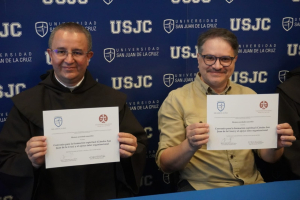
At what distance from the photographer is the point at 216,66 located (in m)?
2.24

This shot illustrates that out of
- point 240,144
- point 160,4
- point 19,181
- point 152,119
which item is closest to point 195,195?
point 240,144

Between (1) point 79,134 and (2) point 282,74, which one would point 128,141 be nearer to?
(1) point 79,134

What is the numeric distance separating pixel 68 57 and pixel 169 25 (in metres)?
1.16

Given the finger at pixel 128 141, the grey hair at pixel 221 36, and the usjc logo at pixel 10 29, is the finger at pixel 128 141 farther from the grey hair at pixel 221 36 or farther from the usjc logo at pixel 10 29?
the usjc logo at pixel 10 29

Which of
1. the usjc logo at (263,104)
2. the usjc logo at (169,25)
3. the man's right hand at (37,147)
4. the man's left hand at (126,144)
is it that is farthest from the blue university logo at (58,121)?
the usjc logo at (169,25)

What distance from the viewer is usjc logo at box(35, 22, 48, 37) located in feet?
8.67

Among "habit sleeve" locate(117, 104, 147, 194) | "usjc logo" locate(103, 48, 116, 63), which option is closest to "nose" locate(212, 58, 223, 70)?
"habit sleeve" locate(117, 104, 147, 194)

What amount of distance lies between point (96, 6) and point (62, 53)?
0.79 m

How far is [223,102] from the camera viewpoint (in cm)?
191

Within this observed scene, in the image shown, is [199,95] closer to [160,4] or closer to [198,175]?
[198,175]

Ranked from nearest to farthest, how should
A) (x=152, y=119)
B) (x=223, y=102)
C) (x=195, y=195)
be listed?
1. (x=195, y=195)
2. (x=223, y=102)
3. (x=152, y=119)

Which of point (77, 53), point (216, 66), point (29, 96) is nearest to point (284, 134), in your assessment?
point (216, 66)

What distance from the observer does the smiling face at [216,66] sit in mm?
2254

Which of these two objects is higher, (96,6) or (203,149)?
(96,6)
